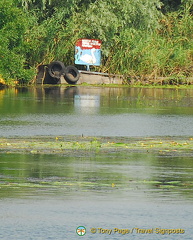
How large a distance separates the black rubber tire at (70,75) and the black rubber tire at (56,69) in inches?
12.6

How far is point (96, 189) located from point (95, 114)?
41.5ft

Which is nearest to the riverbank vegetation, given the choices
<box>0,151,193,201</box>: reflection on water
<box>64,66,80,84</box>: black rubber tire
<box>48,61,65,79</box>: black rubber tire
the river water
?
<box>48,61,65,79</box>: black rubber tire

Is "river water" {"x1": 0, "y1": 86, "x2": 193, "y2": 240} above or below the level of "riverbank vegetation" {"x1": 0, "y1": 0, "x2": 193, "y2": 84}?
A: below

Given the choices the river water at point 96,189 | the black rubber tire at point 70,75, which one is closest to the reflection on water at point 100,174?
the river water at point 96,189

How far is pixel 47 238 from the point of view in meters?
7.19

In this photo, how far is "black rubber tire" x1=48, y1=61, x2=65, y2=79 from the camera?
131 ft

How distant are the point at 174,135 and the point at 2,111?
710 centimetres

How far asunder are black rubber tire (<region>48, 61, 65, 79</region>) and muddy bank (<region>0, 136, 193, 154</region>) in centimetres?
2425

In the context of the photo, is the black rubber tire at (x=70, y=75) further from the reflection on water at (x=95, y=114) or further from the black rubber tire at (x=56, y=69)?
the reflection on water at (x=95, y=114)

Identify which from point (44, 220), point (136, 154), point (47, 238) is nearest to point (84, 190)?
point (44, 220)

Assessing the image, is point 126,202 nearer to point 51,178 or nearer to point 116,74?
point 51,178

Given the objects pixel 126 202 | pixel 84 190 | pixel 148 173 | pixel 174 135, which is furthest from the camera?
pixel 174 135

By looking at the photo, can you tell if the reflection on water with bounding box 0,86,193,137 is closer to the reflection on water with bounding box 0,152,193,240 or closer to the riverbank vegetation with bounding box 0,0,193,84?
the reflection on water with bounding box 0,152,193,240

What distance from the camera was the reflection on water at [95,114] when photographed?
57.6ft
